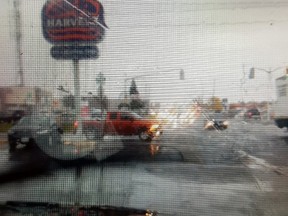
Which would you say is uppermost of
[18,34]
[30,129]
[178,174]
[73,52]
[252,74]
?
[18,34]

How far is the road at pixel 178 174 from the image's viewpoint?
77.6 inches

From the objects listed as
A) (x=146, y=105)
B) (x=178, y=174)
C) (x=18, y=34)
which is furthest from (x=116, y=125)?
(x=18, y=34)

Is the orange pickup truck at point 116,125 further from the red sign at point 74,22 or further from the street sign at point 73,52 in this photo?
the red sign at point 74,22

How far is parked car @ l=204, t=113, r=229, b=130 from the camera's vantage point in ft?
6.46

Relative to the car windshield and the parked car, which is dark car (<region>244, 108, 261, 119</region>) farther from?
the parked car

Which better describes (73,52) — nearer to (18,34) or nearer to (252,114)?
(18,34)

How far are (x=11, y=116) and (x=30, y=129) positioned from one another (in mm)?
154

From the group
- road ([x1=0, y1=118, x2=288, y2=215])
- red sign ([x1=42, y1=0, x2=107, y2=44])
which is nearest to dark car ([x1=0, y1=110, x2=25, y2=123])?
road ([x1=0, y1=118, x2=288, y2=215])

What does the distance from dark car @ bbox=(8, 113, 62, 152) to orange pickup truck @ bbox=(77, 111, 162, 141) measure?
0.75 ft

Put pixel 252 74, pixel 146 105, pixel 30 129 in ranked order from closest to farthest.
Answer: pixel 252 74
pixel 146 105
pixel 30 129

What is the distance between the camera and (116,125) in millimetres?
2033

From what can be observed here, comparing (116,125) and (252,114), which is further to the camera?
(116,125)

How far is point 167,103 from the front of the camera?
1943mm

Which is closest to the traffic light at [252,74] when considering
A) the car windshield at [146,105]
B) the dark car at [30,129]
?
the car windshield at [146,105]
